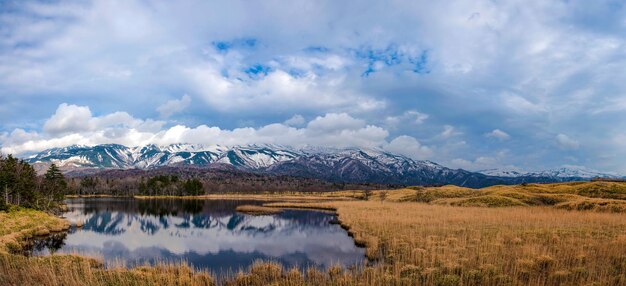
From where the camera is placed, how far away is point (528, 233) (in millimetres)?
30312

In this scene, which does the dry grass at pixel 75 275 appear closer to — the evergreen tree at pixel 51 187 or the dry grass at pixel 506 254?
the dry grass at pixel 506 254

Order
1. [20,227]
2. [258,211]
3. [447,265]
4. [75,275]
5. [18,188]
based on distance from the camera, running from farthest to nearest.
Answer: [258,211]
[18,188]
[20,227]
[447,265]
[75,275]

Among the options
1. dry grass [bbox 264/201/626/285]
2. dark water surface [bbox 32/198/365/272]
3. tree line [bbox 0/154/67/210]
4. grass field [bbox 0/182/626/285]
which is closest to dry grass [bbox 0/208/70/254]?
dark water surface [bbox 32/198/365/272]

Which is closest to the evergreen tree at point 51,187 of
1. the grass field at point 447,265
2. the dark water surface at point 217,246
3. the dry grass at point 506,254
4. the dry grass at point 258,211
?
the dark water surface at point 217,246

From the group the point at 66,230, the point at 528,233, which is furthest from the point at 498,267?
the point at 66,230

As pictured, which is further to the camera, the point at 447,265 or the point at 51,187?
the point at 51,187

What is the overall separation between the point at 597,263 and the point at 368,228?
25343mm

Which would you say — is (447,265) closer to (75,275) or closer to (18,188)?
(75,275)

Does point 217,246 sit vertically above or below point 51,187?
below

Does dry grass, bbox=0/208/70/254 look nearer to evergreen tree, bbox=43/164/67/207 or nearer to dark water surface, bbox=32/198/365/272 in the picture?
dark water surface, bbox=32/198/365/272

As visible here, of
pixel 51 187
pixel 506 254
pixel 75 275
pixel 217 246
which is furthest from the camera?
pixel 51 187

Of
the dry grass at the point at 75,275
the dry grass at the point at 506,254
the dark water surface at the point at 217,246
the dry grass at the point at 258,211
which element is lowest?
the dry grass at the point at 258,211

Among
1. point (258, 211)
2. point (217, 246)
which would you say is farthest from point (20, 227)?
point (258, 211)

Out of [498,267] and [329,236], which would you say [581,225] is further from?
[329,236]
